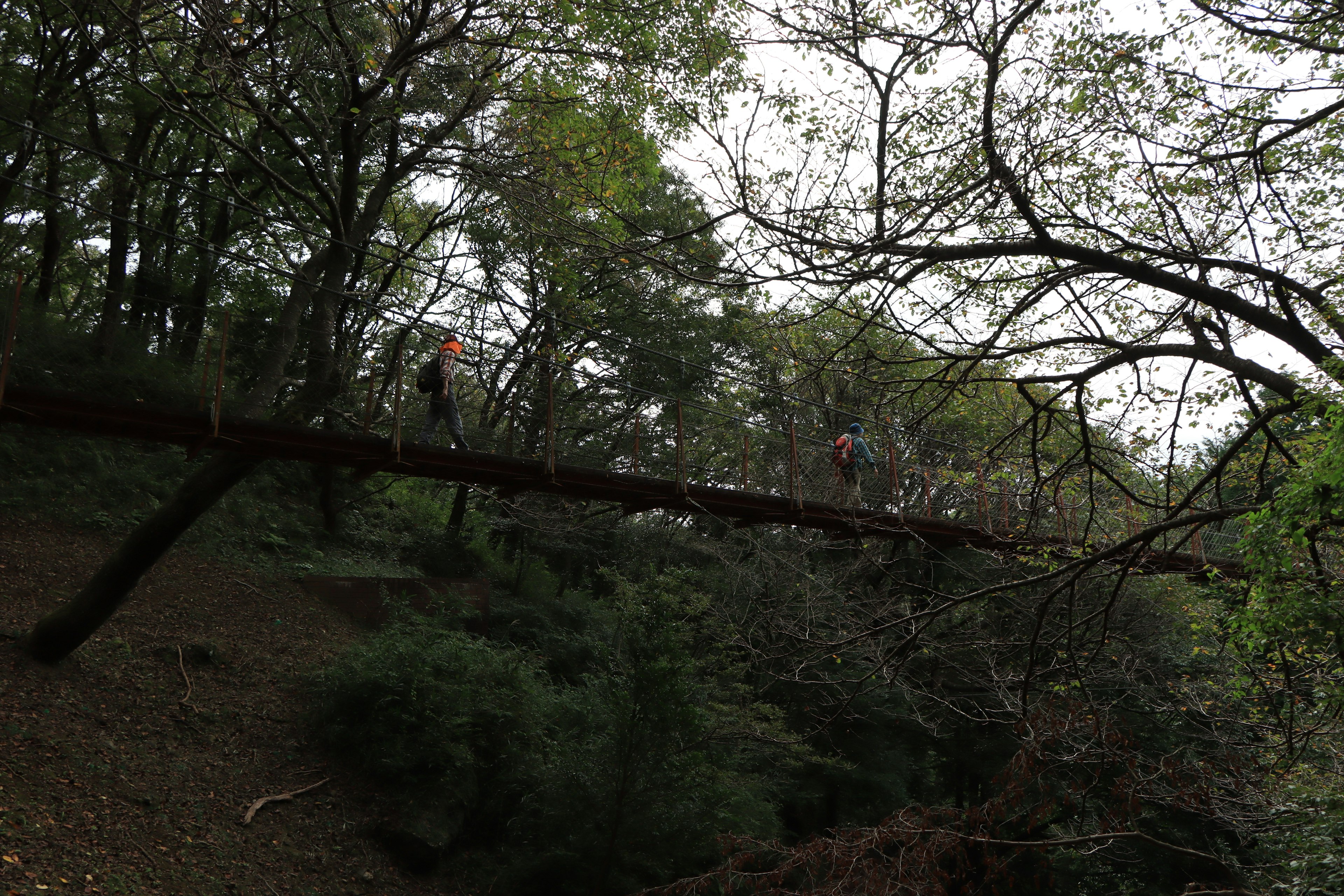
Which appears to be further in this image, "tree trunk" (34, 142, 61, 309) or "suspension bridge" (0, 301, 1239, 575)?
"tree trunk" (34, 142, 61, 309)

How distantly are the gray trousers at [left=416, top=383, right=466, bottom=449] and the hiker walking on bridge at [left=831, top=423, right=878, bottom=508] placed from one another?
3.27 meters

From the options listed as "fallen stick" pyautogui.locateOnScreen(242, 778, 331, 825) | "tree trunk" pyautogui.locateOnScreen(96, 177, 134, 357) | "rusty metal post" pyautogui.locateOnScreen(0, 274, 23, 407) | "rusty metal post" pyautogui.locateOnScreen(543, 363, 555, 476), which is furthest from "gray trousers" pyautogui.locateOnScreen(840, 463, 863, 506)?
"tree trunk" pyautogui.locateOnScreen(96, 177, 134, 357)

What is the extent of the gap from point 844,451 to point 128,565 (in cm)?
556

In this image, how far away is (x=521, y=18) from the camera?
20.0 ft

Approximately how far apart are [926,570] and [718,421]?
10.8ft

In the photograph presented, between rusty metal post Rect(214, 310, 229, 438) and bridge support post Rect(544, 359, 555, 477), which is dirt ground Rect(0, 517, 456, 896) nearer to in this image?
rusty metal post Rect(214, 310, 229, 438)

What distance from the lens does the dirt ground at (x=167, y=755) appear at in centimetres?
488

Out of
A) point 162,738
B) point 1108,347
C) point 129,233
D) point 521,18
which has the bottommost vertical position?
point 162,738

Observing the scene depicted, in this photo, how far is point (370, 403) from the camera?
243 inches

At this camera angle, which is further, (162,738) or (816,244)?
(162,738)

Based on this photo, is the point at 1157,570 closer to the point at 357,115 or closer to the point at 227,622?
the point at 357,115

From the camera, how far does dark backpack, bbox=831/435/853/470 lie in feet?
24.6

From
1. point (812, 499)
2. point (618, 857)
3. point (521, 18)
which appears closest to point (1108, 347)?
point (812, 499)

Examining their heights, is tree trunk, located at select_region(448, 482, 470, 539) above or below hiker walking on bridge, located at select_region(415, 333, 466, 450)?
below
